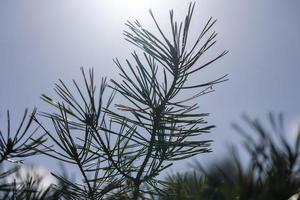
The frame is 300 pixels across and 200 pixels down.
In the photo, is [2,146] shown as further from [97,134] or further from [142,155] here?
[142,155]

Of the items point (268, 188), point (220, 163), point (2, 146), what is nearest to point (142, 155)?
point (2, 146)

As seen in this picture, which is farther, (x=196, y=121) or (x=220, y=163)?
(x=196, y=121)

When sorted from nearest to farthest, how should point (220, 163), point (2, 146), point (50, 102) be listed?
point (220, 163)
point (2, 146)
point (50, 102)

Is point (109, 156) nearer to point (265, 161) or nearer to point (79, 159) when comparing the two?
point (79, 159)

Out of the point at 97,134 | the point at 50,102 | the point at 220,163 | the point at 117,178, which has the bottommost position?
the point at 220,163

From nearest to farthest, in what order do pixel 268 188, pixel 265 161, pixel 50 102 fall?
pixel 268 188, pixel 265 161, pixel 50 102

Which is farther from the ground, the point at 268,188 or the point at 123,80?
the point at 123,80

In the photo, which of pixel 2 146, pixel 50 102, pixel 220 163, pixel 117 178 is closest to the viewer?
pixel 220 163

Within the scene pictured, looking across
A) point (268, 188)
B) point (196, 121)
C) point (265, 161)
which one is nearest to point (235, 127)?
point (265, 161)

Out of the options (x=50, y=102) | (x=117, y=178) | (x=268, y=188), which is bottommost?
(x=268, y=188)
